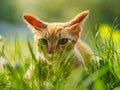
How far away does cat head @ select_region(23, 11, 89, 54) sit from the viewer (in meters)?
4.36

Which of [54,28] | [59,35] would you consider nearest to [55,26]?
[54,28]

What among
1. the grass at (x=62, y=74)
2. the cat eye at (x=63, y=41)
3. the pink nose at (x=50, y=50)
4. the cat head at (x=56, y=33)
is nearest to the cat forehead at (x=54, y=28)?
the cat head at (x=56, y=33)

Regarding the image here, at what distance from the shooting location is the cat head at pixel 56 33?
171 inches

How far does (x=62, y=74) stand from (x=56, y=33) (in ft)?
3.81

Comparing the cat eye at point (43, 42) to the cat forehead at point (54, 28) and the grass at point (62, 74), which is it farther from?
the grass at point (62, 74)

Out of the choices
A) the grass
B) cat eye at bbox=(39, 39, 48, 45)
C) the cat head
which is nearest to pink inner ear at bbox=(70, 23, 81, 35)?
the cat head

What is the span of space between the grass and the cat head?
22.7 inches

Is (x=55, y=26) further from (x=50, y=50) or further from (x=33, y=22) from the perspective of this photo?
(x=50, y=50)

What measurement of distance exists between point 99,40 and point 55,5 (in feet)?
34.6

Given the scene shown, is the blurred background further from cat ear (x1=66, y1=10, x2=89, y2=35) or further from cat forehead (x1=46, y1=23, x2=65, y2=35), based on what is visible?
cat ear (x1=66, y1=10, x2=89, y2=35)

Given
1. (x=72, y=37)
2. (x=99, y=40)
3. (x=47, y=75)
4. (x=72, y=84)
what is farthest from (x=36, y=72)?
(x=72, y=37)

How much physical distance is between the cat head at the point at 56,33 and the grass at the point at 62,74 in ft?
1.89

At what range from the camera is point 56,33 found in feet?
14.7

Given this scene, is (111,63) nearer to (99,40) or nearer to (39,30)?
(99,40)
